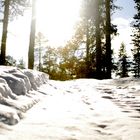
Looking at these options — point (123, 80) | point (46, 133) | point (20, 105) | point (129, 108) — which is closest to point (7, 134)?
point (46, 133)

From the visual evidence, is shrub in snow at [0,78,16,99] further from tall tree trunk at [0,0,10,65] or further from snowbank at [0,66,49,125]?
tall tree trunk at [0,0,10,65]

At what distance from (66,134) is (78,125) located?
17.8 inches

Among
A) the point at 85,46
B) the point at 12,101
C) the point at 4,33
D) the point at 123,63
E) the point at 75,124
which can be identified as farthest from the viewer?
the point at 123,63

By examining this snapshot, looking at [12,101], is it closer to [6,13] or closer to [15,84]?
[15,84]

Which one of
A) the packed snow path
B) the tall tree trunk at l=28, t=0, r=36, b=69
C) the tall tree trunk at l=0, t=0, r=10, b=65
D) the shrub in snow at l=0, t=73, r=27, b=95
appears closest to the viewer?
the packed snow path

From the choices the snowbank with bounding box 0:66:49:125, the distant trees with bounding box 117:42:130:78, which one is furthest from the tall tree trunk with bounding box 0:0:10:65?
the distant trees with bounding box 117:42:130:78

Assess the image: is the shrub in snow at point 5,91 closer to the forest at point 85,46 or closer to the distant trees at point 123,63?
the forest at point 85,46

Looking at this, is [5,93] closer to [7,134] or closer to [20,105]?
[20,105]

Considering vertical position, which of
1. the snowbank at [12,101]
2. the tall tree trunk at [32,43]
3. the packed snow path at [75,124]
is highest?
the tall tree trunk at [32,43]

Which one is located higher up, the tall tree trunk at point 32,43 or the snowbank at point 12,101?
the tall tree trunk at point 32,43

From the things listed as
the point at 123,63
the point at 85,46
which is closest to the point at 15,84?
the point at 85,46

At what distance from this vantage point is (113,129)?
A: 10.7 feet

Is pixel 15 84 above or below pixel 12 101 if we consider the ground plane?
above

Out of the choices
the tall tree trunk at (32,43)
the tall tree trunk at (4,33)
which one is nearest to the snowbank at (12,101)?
the tall tree trunk at (32,43)
